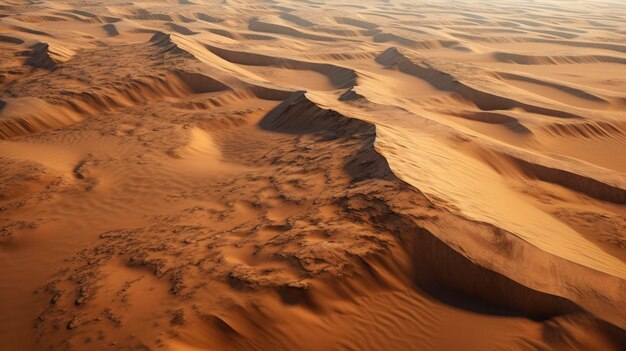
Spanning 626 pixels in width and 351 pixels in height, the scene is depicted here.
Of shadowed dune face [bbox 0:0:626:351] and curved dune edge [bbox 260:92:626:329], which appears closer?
shadowed dune face [bbox 0:0:626:351]

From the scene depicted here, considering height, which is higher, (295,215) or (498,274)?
(498,274)

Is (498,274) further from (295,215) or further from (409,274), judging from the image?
(295,215)

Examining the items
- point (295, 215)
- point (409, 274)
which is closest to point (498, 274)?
point (409, 274)

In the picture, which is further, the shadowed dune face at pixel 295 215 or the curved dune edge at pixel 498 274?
the curved dune edge at pixel 498 274

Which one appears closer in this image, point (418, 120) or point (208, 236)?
point (208, 236)

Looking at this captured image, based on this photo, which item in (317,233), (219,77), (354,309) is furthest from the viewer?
(219,77)

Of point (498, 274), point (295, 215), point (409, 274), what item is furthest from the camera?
point (295, 215)

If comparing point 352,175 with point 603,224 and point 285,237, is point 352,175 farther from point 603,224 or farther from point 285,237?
point 603,224

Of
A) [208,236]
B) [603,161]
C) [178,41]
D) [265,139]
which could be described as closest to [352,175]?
[208,236]
